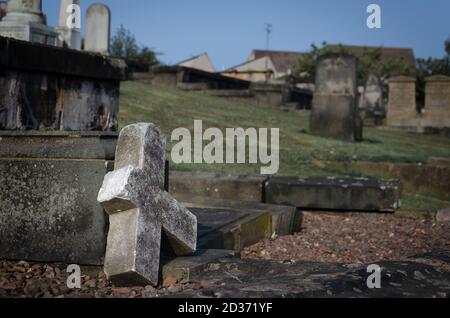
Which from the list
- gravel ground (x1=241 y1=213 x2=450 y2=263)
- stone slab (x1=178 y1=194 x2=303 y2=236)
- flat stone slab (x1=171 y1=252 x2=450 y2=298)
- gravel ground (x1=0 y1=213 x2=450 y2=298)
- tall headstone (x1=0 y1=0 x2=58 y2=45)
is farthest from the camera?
tall headstone (x1=0 y1=0 x2=58 y2=45)

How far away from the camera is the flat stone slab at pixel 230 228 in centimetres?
438

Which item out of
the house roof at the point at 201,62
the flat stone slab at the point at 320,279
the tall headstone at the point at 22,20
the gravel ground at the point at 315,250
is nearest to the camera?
the flat stone slab at the point at 320,279

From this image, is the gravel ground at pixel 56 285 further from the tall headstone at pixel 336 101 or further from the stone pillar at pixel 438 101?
the stone pillar at pixel 438 101

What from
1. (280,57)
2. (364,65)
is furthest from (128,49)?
(280,57)

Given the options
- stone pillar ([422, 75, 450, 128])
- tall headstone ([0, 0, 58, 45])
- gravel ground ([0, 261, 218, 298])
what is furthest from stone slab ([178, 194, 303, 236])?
stone pillar ([422, 75, 450, 128])

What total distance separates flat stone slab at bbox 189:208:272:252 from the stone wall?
1.55 metres

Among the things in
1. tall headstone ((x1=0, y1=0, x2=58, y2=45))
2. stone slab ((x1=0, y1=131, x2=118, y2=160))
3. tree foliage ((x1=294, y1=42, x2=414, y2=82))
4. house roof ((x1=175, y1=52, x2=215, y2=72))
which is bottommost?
stone slab ((x1=0, y1=131, x2=118, y2=160))

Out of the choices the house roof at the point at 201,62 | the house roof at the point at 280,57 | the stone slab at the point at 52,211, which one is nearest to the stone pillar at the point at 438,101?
the stone slab at the point at 52,211

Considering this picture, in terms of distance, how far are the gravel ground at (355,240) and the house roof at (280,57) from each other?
73410mm

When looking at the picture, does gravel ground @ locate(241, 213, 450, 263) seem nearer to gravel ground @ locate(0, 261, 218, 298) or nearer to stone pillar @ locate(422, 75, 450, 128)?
gravel ground @ locate(0, 261, 218, 298)

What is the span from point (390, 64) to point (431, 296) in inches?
2309

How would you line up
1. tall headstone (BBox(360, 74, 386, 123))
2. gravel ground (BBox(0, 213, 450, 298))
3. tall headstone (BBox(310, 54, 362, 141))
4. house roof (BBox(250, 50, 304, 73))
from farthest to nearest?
house roof (BBox(250, 50, 304, 73)) < tall headstone (BBox(360, 74, 386, 123)) < tall headstone (BBox(310, 54, 362, 141)) < gravel ground (BBox(0, 213, 450, 298))

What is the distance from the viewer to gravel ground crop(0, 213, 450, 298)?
288 cm

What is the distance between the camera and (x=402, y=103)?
23.8 meters
